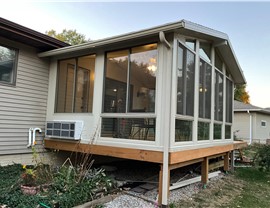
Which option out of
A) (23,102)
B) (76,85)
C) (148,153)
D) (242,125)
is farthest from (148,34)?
(242,125)

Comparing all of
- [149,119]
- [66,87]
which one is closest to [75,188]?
[149,119]

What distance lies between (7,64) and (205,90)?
498 cm

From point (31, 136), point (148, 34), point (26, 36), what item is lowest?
point (31, 136)

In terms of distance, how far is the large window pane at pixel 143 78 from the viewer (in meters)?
4.61

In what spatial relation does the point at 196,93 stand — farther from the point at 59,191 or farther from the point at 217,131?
the point at 59,191

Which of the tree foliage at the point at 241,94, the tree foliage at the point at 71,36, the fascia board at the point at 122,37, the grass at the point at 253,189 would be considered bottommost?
the grass at the point at 253,189

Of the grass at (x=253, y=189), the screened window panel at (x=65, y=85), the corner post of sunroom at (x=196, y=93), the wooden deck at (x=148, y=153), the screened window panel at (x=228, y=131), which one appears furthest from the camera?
the screened window panel at (x=228, y=131)

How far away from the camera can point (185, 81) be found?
15.8 ft

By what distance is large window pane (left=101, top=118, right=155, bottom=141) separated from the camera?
445 centimetres

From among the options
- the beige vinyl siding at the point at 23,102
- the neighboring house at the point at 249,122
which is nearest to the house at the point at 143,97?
the beige vinyl siding at the point at 23,102

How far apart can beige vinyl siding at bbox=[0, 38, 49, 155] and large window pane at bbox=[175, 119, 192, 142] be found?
3791 millimetres

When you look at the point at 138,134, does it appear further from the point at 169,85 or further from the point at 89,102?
the point at 89,102

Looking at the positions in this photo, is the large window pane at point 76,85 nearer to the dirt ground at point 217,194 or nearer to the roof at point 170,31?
the roof at point 170,31

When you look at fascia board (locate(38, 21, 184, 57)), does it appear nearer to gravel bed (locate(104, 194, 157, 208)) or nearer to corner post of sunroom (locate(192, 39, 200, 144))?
corner post of sunroom (locate(192, 39, 200, 144))
